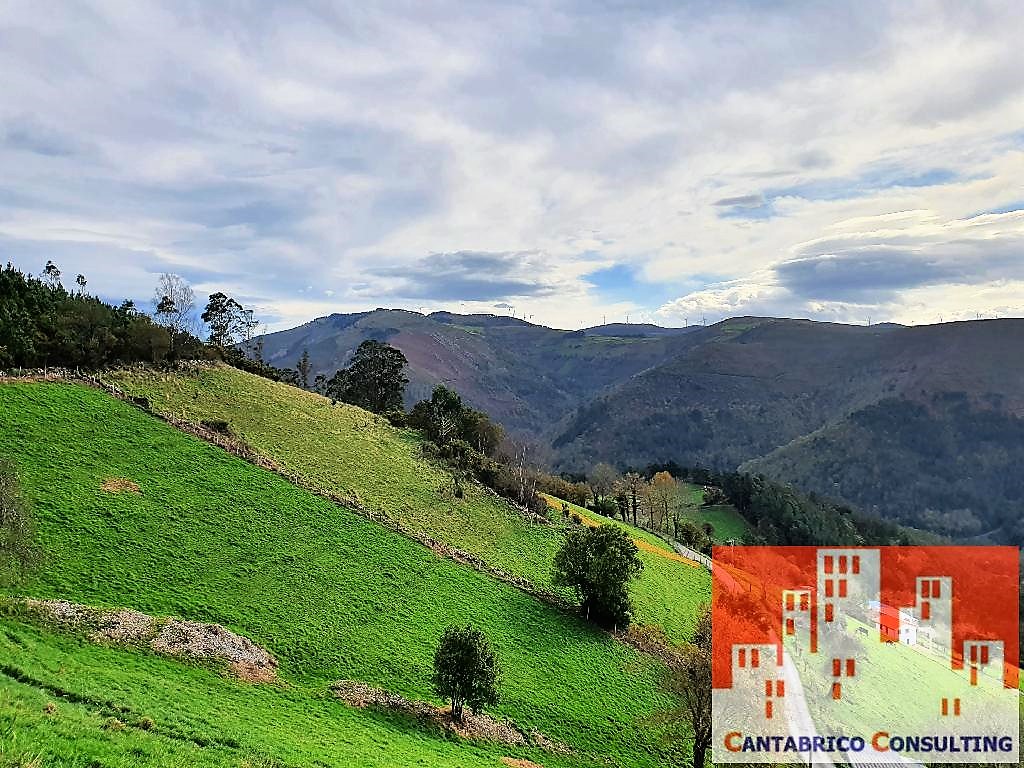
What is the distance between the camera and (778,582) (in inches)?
3214

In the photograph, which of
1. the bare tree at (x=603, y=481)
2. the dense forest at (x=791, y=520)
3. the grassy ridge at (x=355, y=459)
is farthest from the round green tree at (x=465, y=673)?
the dense forest at (x=791, y=520)

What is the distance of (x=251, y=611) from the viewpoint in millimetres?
35844

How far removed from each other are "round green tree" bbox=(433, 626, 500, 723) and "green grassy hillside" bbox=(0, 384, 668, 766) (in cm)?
272

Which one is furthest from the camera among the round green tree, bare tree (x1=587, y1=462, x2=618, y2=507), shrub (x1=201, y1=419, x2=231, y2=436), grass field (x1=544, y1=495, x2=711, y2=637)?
bare tree (x1=587, y1=462, x2=618, y2=507)

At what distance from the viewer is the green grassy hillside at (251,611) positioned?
22047 mm

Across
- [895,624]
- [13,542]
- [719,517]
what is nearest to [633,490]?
[719,517]

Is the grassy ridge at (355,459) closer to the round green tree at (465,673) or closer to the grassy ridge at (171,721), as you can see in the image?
the round green tree at (465,673)

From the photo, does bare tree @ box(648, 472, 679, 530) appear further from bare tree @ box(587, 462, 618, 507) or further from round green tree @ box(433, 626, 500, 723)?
round green tree @ box(433, 626, 500, 723)

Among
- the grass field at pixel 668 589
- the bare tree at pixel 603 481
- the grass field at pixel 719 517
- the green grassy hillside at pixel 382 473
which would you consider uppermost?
the green grassy hillside at pixel 382 473

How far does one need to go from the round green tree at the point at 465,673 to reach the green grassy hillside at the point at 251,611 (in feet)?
8.91

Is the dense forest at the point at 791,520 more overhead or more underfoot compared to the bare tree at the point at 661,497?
more underfoot

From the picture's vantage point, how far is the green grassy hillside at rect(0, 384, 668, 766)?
22047 mm
